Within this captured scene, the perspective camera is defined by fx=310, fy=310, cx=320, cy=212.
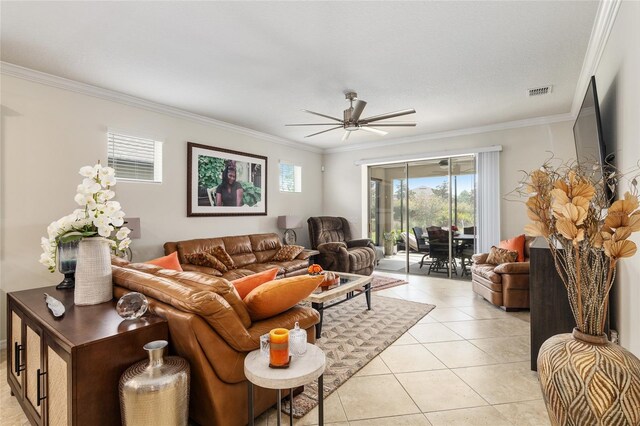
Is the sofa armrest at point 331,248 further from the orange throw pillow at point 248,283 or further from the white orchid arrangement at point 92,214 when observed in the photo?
the white orchid arrangement at point 92,214

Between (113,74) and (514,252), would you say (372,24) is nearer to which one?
(113,74)

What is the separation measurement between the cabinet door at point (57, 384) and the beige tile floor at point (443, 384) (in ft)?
2.51

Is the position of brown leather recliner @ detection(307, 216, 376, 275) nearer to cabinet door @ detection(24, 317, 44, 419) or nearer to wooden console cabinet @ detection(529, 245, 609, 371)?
wooden console cabinet @ detection(529, 245, 609, 371)

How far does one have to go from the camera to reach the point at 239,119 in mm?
4914

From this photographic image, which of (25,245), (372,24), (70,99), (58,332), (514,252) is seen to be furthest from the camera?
(514,252)

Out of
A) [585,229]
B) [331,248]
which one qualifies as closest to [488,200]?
[331,248]

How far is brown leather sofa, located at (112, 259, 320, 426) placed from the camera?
1.55m

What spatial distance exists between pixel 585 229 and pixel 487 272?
10.2 ft

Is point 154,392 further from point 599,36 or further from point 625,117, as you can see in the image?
point 599,36

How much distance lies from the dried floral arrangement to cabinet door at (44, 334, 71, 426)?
2.21 metres

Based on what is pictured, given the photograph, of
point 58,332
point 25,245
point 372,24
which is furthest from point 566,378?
point 25,245

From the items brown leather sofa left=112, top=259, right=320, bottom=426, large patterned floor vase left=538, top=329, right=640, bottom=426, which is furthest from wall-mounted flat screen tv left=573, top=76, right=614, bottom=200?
brown leather sofa left=112, top=259, right=320, bottom=426

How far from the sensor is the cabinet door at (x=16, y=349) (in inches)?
75.8

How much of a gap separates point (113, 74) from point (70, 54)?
0.42 metres
